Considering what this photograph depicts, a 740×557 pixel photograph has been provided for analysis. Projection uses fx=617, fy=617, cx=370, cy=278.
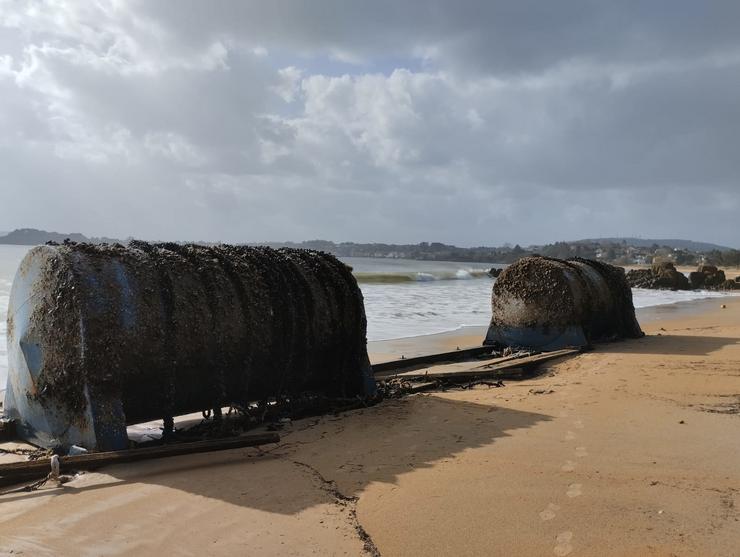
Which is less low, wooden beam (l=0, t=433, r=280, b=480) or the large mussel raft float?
the large mussel raft float

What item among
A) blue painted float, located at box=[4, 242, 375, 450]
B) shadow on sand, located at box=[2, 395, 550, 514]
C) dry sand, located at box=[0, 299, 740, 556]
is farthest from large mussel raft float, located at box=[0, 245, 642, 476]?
dry sand, located at box=[0, 299, 740, 556]

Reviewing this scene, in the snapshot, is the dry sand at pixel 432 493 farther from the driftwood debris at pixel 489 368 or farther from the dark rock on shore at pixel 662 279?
the dark rock on shore at pixel 662 279

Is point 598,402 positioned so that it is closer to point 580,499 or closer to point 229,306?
point 580,499

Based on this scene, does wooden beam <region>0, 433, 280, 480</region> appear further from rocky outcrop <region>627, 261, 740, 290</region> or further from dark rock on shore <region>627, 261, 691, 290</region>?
rocky outcrop <region>627, 261, 740, 290</region>

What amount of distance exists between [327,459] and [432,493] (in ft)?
3.06

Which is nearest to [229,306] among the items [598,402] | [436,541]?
[436,541]

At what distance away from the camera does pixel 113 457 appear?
3.85 metres

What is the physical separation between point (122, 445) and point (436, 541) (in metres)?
2.29

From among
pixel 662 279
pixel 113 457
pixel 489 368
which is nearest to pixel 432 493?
pixel 113 457

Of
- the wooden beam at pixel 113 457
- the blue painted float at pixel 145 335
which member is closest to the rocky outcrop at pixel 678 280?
the blue painted float at pixel 145 335

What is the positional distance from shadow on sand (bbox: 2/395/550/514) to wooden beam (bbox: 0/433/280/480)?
0.20 feet

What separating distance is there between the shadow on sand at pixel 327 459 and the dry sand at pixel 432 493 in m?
0.02

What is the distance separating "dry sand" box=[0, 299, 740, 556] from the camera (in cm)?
Result: 294

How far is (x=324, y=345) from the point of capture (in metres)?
5.85
